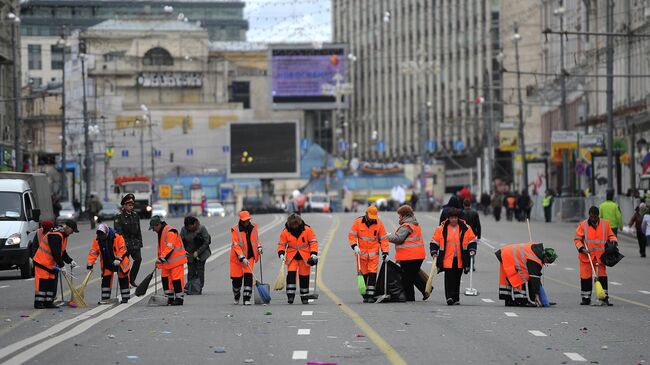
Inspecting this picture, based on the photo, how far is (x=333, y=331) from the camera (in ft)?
61.4

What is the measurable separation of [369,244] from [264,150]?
8980 cm

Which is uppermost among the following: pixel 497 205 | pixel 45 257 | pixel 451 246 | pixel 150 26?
pixel 150 26

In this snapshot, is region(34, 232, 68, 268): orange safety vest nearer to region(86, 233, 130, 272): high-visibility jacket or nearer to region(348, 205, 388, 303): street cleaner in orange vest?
region(86, 233, 130, 272): high-visibility jacket

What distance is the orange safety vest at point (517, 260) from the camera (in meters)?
23.1

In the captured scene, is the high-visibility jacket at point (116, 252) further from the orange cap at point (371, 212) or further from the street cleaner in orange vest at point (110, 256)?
the orange cap at point (371, 212)

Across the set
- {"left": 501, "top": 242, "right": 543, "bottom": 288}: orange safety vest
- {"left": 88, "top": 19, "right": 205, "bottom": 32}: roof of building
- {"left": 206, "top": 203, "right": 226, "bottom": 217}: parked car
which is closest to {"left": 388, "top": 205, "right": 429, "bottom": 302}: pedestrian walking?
{"left": 501, "top": 242, "right": 543, "bottom": 288}: orange safety vest

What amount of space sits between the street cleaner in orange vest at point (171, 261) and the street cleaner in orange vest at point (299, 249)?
1568 millimetres

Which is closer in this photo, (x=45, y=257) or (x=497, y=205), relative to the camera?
(x=45, y=257)

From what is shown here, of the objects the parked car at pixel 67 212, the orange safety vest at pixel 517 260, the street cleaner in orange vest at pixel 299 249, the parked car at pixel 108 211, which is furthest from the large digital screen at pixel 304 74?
the orange safety vest at pixel 517 260

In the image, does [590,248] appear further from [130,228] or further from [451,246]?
[130,228]

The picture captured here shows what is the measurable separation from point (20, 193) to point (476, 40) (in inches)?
3939

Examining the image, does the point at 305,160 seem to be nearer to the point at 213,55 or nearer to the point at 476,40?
the point at 476,40

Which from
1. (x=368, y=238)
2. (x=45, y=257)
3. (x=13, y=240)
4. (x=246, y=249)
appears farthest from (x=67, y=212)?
(x=368, y=238)

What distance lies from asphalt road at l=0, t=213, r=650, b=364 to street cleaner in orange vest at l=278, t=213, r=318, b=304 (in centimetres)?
A: 51
